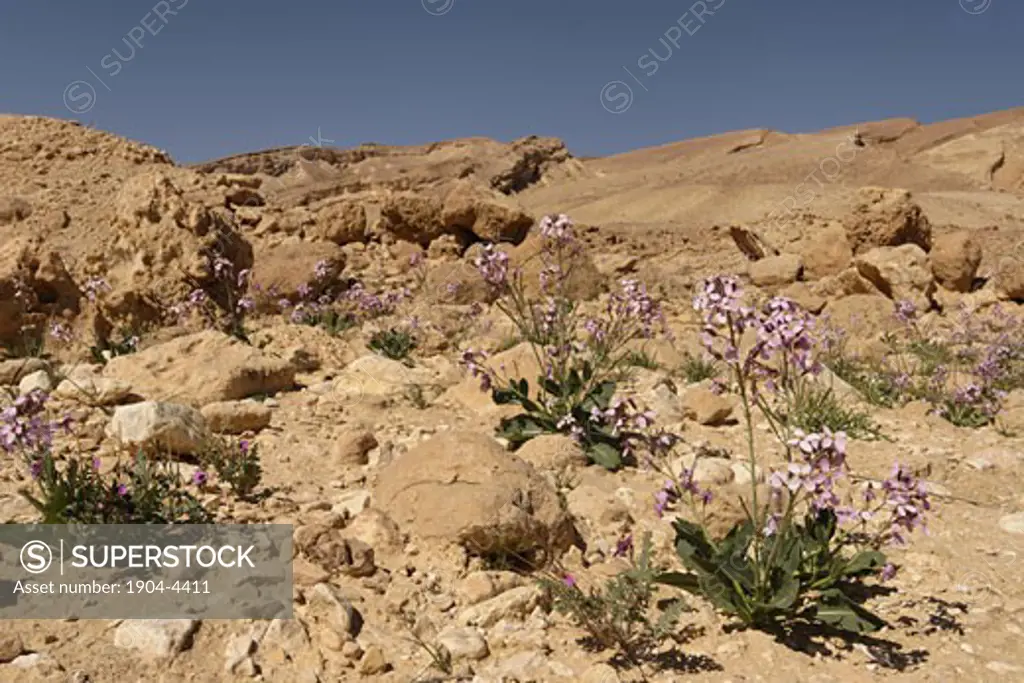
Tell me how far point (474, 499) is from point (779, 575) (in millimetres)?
1182

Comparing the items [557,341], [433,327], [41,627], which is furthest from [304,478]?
[433,327]

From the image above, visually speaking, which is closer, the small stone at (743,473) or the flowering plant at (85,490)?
the flowering plant at (85,490)

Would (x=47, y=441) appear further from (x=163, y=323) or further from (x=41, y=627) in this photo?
(x=163, y=323)

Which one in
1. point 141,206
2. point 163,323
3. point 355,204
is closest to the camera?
point 163,323

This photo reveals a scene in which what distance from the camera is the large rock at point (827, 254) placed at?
531 inches

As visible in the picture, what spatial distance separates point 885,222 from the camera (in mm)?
13539

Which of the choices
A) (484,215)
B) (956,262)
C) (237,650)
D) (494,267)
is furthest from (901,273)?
(237,650)

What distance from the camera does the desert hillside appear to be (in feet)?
9.17

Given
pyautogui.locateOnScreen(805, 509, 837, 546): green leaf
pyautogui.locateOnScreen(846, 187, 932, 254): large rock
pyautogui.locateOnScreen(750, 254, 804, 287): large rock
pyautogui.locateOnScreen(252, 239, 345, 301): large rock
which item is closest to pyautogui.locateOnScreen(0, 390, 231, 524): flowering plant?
pyautogui.locateOnScreen(805, 509, 837, 546): green leaf

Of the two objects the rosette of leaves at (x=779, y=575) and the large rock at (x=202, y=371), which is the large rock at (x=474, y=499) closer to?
the rosette of leaves at (x=779, y=575)

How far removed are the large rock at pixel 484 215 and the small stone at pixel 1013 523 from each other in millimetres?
9516

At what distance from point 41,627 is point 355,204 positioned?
12506mm

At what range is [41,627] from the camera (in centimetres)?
276

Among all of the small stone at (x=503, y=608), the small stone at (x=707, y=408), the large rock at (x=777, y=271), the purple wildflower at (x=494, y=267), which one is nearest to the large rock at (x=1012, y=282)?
the large rock at (x=777, y=271)
